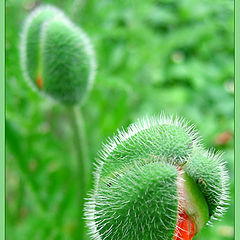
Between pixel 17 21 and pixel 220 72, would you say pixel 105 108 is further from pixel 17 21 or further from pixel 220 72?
pixel 220 72

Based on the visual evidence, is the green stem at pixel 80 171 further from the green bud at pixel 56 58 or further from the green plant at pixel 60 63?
the green bud at pixel 56 58

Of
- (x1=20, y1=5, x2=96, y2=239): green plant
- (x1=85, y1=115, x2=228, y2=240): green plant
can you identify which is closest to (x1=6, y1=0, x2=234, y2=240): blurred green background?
(x1=20, y1=5, x2=96, y2=239): green plant

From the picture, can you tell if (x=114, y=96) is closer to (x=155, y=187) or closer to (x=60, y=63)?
(x=60, y=63)

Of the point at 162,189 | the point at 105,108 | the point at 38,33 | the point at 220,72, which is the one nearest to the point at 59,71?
the point at 38,33

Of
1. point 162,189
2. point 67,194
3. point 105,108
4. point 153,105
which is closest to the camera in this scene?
point 162,189

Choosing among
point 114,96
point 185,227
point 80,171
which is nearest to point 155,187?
point 185,227

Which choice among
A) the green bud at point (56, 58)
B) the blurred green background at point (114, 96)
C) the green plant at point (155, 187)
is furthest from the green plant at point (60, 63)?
the green plant at point (155, 187)
